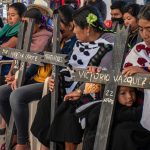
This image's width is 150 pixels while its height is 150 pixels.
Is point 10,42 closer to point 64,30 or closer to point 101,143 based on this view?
point 64,30

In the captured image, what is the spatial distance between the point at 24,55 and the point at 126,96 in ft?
3.61

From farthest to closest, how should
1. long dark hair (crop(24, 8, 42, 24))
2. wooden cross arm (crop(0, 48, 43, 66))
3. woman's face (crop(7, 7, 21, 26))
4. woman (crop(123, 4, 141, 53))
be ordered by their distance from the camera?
woman's face (crop(7, 7, 21, 26)) < long dark hair (crop(24, 8, 42, 24)) < woman (crop(123, 4, 141, 53)) < wooden cross arm (crop(0, 48, 43, 66))

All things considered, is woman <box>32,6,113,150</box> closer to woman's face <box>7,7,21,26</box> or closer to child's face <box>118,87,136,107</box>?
child's face <box>118,87,136,107</box>

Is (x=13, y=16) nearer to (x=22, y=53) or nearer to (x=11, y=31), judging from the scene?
Result: (x=11, y=31)

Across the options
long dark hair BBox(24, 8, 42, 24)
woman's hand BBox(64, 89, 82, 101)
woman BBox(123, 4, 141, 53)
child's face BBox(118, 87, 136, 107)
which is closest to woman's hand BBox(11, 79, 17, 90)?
long dark hair BBox(24, 8, 42, 24)

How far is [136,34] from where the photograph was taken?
11.3 feet

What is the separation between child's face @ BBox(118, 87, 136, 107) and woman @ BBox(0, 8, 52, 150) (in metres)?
1.12

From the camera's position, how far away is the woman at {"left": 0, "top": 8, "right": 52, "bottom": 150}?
132 inches

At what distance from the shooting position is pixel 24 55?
3.23 metres

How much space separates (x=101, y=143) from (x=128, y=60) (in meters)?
0.54

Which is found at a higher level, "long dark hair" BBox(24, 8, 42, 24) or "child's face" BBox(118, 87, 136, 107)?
"long dark hair" BBox(24, 8, 42, 24)

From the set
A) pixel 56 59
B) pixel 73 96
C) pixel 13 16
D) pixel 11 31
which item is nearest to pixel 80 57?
pixel 56 59

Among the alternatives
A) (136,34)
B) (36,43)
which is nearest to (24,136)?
(36,43)

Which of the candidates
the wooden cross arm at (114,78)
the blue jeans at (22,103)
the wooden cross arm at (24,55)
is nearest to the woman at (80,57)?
the wooden cross arm at (24,55)
